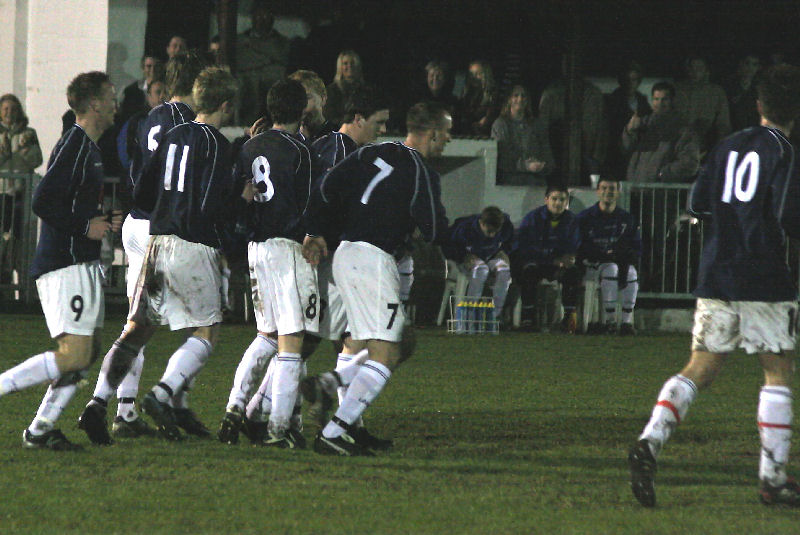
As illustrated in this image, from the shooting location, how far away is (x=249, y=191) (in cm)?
733

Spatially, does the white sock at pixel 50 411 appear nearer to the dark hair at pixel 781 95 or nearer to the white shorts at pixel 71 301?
the white shorts at pixel 71 301

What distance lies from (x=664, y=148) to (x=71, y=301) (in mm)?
11102

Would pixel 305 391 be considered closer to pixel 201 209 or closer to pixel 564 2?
pixel 201 209

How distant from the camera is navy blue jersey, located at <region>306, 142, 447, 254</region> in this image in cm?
708

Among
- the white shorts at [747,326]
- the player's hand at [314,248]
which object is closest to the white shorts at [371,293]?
the player's hand at [314,248]

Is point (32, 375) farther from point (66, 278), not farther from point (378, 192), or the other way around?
point (378, 192)

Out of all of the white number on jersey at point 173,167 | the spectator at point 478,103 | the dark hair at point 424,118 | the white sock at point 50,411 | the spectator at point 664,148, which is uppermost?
the spectator at point 478,103

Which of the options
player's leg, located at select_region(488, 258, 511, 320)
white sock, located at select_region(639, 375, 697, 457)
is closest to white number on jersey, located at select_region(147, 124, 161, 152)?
white sock, located at select_region(639, 375, 697, 457)

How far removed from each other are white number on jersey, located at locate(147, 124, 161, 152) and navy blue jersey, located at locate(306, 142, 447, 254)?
3.52 ft

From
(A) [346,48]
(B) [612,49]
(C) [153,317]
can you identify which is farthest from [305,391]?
(B) [612,49]

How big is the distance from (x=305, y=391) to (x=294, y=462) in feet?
1.33

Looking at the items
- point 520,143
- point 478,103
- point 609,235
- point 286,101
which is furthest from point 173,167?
point 478,103

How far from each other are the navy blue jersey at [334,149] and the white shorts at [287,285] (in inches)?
29.2

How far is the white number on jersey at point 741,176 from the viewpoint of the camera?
19.5ft
